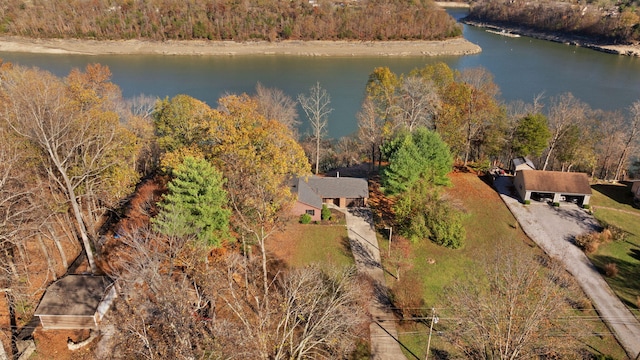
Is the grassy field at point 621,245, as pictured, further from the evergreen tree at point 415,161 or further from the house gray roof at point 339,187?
the house gray roof at point 339,187

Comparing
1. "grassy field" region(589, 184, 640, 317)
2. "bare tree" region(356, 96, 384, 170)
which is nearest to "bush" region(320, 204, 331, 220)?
"bare tree" region(356, 96, 384, 170)

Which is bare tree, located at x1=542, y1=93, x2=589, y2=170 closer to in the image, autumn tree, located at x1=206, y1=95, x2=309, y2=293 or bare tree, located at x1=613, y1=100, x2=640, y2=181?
bare tree, located at x1=613, y1=100, x2=640, y2=181

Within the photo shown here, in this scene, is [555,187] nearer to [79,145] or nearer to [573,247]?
[573,247]

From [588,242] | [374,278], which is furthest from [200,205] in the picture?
[588,242]

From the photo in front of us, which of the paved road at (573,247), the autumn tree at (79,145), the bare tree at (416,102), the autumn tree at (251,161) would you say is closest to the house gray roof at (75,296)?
the autumn tree at (79,145)

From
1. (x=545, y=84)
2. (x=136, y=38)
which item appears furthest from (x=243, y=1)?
(x=545, y=84)

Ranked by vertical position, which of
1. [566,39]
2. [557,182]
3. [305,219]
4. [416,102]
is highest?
[566,39]

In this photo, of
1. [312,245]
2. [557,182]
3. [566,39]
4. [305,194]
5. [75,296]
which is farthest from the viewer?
[566,39]

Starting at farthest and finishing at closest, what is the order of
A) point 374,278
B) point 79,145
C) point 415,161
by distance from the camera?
point 415,161, point 374,278, point 79,145

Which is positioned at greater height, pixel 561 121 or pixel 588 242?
pixel 561 121
